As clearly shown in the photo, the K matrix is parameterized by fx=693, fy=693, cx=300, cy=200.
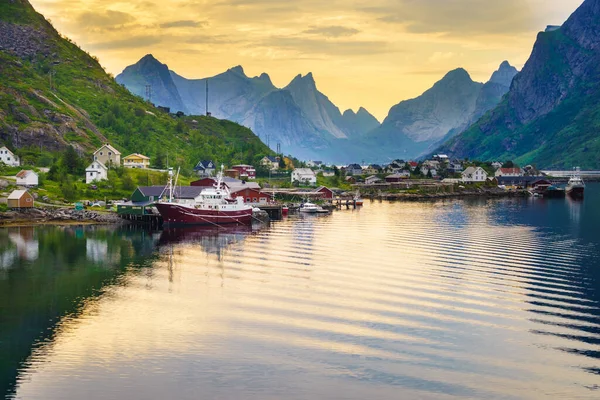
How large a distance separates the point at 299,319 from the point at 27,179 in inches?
3109

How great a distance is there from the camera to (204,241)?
278 feet

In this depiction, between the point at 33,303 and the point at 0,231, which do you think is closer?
the point at 33,303

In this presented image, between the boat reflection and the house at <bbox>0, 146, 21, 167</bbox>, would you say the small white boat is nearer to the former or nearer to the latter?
the boat reflection

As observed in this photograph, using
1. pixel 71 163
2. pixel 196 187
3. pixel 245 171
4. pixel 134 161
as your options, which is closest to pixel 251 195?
pixel 196 187

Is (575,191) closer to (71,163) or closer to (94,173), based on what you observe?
(94,173)

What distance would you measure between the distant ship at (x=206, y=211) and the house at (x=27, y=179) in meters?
22.8

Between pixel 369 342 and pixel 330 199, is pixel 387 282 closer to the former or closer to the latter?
pixel 369 342

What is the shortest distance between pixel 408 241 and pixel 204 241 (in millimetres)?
24697

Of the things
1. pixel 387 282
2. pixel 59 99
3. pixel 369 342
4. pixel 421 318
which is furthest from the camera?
pixel 59 99

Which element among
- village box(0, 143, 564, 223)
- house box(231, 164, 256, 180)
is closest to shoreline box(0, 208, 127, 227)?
village box(0, 143, 564, 223)

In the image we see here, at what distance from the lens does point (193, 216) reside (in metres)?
101

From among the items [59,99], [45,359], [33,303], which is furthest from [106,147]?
[45,359]

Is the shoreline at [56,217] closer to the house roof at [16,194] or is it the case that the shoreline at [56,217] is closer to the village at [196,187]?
the village at [196,187]

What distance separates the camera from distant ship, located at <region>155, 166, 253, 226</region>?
327 feet
